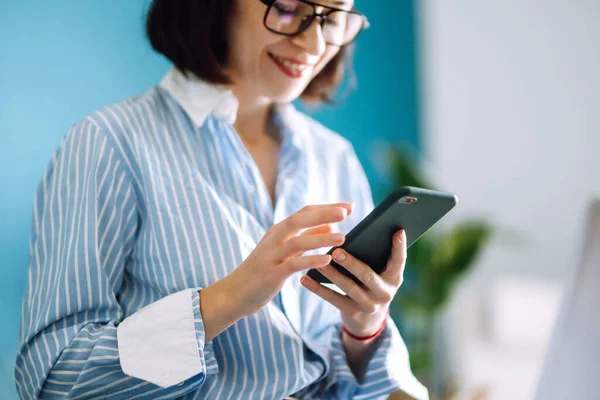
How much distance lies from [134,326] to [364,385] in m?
0.44

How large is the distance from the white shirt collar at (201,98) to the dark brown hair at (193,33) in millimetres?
17

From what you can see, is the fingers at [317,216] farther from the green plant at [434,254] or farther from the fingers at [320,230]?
the green plant at [434,254]

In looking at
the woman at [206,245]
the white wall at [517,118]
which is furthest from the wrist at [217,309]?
the white wall at [517,118]

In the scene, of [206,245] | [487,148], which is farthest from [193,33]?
[487,148]

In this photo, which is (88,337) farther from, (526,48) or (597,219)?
(526,48)

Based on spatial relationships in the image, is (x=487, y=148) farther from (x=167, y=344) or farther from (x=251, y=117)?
(x=167, y=344)

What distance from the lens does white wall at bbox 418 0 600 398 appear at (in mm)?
2867

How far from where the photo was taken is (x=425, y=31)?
3102mm

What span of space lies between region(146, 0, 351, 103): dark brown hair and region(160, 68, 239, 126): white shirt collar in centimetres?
2

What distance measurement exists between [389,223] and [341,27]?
456 mm

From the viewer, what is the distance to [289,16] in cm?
108

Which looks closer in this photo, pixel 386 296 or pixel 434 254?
pixel 386 296

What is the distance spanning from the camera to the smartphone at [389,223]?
82 cm

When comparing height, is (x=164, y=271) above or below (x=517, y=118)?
above
